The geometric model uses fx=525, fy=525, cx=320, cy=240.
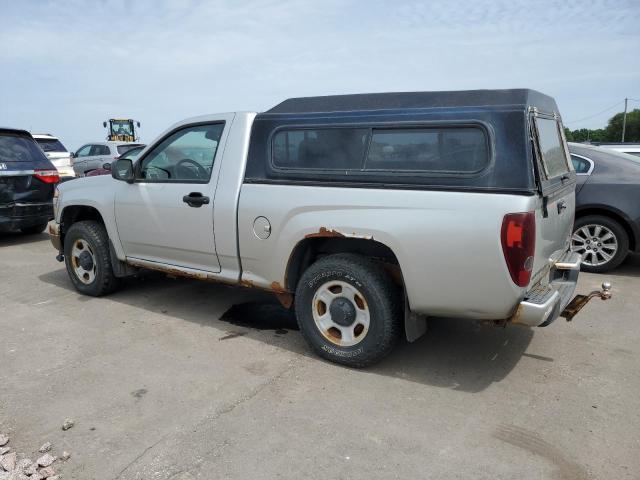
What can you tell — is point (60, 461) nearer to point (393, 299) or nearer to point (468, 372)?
point (393, 299)

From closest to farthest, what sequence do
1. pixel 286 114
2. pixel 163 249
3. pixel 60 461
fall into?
pixel 60 461 < pixel 286 114 < pixel 163 249

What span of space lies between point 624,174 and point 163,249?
5.34m

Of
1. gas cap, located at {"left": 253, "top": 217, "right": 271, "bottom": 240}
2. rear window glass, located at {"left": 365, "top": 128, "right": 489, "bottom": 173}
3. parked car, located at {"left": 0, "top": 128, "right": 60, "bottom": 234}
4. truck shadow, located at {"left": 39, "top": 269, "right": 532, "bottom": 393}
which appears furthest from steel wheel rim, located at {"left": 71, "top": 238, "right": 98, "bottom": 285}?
rear window glass, located at {"left": 365, "top": 128, "right": 489, "bottom": 173}

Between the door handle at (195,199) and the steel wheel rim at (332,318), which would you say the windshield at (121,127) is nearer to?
the door handle at (195,199)

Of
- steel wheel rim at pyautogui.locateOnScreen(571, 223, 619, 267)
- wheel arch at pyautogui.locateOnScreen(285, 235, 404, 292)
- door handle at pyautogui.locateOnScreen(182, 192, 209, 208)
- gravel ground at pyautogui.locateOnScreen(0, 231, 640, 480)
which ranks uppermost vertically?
door handle at pyautogui.locateOnScreen(182, 192, 209, 208)

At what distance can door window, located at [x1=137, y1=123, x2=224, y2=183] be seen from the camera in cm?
447

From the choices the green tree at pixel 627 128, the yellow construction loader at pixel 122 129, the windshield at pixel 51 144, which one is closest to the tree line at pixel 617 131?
the green tree at pixel 627 128

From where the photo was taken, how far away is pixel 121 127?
31.6 meters

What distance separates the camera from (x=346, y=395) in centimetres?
346

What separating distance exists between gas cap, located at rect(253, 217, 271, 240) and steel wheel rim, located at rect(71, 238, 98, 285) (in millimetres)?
2281

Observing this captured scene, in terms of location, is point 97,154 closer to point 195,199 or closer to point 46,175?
point 46,175

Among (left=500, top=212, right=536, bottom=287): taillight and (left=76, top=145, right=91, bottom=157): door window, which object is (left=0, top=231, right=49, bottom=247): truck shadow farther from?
(left=76, top=145, right=91, bottom=157): door window

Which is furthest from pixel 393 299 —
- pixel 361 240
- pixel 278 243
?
pixel 278 243

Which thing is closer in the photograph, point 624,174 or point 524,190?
point 524,190
